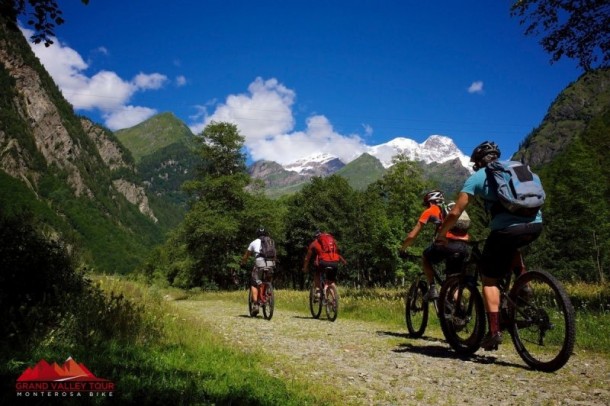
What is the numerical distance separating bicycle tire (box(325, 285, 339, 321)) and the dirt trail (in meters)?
3.78

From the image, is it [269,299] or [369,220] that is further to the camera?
[369,220]

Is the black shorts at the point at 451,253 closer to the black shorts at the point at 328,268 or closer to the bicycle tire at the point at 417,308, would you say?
the bicycle tire at the point at 417,308

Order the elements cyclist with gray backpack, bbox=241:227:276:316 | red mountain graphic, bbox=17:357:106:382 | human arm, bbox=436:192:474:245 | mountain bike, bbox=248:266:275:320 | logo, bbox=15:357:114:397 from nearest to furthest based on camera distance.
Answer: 1. logo, bbox=15:357:114:397
2. red mountain graphic, bbox=17:357:106:382
3. human arm, bbox=436:192:474:245
4. mountain bike, bbox=248:266:275:320
5. cyclist with gray backpack, bbox=241:227:276:316

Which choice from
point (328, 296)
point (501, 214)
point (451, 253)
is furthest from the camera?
point (328, 296)

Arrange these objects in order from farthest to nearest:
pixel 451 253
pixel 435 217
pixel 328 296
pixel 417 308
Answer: pixel 328 296 < pixel 417 308 < pixel 435 217 < pixel 451 253

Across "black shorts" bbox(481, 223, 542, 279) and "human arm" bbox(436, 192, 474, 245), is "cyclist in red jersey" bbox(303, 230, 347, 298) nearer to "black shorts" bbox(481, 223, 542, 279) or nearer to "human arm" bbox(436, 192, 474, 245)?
"human arm" bbox(436, 192, 474, 245)

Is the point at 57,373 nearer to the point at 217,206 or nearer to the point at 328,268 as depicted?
the point at 328,268

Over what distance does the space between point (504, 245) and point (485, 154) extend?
1429 millimetres

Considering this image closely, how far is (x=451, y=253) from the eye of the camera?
7488 millimetres

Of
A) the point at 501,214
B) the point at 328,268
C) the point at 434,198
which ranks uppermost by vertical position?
the point at 434,198

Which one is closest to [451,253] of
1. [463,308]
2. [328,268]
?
[463,308]

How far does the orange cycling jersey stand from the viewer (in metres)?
7.60

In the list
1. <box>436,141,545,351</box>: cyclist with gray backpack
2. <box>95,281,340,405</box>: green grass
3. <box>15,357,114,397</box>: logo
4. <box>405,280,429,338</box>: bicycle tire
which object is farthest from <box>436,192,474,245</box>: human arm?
<box>15,357,114,397</box>: logo

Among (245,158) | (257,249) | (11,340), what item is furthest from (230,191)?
(11,340)
